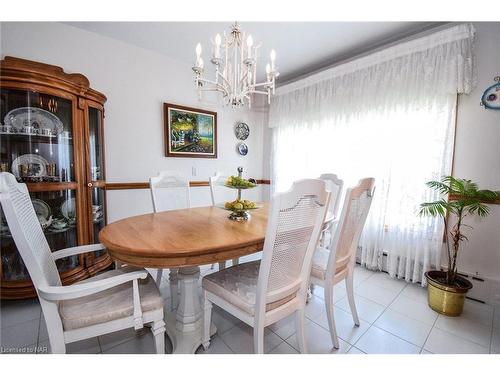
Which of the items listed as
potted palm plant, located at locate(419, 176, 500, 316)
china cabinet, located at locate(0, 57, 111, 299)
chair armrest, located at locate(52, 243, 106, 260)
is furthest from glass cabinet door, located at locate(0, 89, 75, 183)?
potted palm plant, located at locate(419, 176, 500, 316)

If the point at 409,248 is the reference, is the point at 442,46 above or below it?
above

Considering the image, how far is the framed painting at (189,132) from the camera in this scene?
291 cm

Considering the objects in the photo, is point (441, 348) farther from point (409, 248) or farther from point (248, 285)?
point (248, 285)

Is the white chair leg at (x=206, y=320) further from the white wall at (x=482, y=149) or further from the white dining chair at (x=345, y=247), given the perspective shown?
the white wall at (x=482, y=149)

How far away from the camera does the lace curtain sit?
78.9 inches

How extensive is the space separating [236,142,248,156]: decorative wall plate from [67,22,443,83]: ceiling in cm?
132

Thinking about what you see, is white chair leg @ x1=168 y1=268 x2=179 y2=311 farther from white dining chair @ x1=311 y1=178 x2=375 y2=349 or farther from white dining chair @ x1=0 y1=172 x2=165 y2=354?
white dining chair @ x1=311 y1=178 x2=375 y2=349

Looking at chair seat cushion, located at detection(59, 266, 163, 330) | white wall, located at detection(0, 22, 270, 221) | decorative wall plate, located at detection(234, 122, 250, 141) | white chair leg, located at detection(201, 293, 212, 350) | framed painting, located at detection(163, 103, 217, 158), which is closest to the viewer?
chair seat cushion, located at detection(59, 266, 163, 330)

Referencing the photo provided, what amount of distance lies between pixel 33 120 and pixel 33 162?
0.34m

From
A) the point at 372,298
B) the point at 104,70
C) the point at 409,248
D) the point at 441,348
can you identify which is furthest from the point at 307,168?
the point at 104,70

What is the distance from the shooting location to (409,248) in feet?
7.33

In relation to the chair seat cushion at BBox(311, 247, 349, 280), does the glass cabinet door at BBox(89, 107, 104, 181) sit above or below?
above
